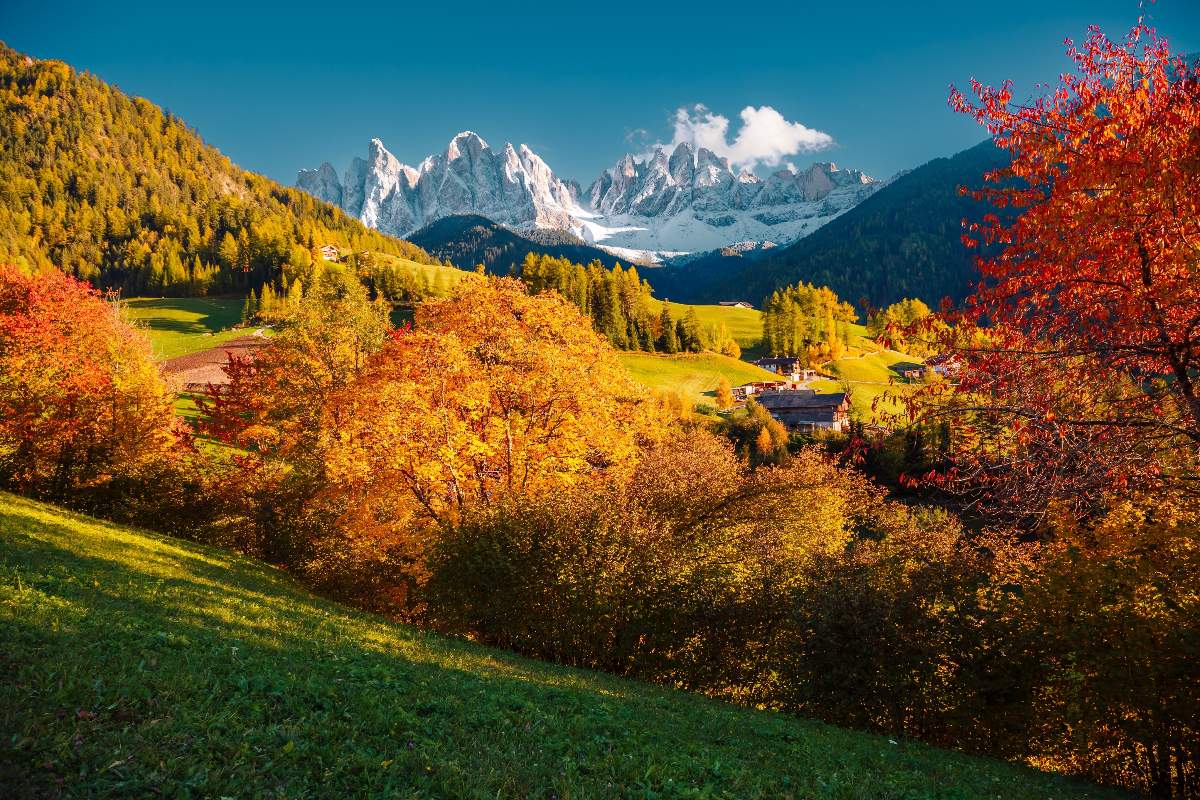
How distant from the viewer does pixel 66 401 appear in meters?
28.4

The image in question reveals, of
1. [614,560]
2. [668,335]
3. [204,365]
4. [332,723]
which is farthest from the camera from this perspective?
[668,335]

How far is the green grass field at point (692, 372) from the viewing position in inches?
3880

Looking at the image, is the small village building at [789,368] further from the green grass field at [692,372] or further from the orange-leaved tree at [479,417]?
the orange-leaved tree at [479,417]

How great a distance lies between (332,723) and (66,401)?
32055 mm

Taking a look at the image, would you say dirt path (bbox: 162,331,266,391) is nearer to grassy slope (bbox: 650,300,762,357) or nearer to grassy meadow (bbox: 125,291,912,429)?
grassy meadow (bbox: 125,291,912,429)

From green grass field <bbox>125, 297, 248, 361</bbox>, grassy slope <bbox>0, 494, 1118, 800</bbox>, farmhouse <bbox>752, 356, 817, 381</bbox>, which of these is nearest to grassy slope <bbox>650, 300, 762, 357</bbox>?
farmhouse <bbox>752, 356, 817, 381</bbox>

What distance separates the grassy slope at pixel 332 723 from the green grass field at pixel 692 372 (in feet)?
266

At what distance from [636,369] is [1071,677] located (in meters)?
90.4

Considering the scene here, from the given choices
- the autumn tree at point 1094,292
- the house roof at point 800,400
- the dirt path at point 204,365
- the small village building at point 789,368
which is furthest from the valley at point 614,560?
the small village building at point 789,368

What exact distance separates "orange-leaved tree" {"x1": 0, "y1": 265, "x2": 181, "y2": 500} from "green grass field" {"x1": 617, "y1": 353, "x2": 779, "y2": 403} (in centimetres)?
7075

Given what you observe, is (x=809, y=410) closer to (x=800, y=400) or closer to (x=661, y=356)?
(x=800, y=400)

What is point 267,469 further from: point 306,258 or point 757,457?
point 306,258

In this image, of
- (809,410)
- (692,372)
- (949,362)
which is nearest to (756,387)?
(692,372)

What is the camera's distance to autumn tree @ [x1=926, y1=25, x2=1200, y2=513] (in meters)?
7.93
